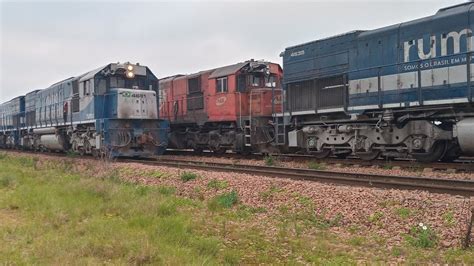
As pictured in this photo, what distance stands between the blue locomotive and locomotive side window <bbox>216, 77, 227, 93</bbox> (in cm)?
258

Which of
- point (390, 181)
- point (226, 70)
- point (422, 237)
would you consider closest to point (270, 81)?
point (226, 70)

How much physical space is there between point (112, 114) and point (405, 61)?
1045 centimetres

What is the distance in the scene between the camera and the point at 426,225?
5.67 metres

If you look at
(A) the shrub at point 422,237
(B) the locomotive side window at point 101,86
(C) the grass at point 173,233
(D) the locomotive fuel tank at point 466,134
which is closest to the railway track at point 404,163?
(D) the locomotive fuel tank at point 466,134

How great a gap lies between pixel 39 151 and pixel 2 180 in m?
14.8

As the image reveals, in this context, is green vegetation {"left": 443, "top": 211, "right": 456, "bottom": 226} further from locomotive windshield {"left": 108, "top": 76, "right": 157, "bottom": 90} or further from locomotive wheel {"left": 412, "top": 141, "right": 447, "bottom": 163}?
locomotive windshield {"left": 108, "top": 76, "right": 157, "bottom": 90}

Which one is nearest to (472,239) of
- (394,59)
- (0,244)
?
(0,244)

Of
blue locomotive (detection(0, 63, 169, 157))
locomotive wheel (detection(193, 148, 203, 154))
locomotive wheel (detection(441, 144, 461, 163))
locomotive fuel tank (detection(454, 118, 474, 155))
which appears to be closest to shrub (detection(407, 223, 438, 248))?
locomotive fuel tank (detection(454, 118, 474, 155))

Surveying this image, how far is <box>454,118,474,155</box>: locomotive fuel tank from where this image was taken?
1020cm

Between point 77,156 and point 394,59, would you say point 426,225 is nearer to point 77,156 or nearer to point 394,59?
point 394,59

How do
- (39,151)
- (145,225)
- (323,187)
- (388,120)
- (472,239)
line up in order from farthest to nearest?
(39,151) < (388,120) < (323,187) < (145,225) < (472,239)

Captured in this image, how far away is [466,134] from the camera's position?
1028 cm

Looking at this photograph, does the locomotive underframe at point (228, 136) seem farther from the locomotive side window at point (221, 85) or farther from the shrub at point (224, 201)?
the shrub at point (224, 201)

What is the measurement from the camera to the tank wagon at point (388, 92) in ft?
36.2
